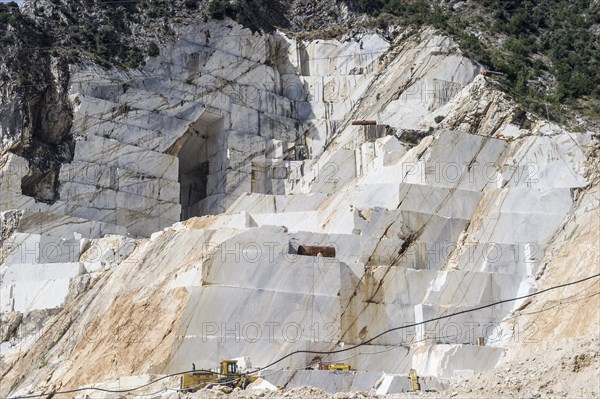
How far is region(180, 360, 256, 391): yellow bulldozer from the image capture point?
33719 mm

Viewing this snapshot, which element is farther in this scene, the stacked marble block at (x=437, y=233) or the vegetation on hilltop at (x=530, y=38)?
the vegetation on hilltop at (x=530, y=38)

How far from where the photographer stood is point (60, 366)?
130 feet

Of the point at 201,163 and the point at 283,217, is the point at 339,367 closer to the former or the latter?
the point at 283,217

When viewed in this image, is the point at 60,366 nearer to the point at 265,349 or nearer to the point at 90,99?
→ the point at 265,349

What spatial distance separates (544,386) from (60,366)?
1840 centimetres

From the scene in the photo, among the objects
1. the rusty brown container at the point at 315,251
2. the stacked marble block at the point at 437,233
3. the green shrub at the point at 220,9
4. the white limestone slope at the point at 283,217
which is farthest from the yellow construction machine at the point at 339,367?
the green shrub at the point at 220,9

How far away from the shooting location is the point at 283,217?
44.0 metres

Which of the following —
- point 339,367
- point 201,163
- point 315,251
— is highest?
point 201,163

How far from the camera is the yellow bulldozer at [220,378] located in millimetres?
33719

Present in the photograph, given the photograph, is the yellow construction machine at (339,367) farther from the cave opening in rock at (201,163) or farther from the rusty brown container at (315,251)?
the cave opening in rock at (201,163)

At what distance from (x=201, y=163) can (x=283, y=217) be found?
1099cm

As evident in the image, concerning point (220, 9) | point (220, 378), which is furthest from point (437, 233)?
point (220, 9)

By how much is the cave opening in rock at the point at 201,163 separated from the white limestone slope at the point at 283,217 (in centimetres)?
10

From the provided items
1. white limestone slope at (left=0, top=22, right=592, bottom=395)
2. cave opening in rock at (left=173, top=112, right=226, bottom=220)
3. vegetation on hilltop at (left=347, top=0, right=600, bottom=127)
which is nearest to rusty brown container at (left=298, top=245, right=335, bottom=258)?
white limestone slope at (left=0, top=22, right=592, bottom=395)
